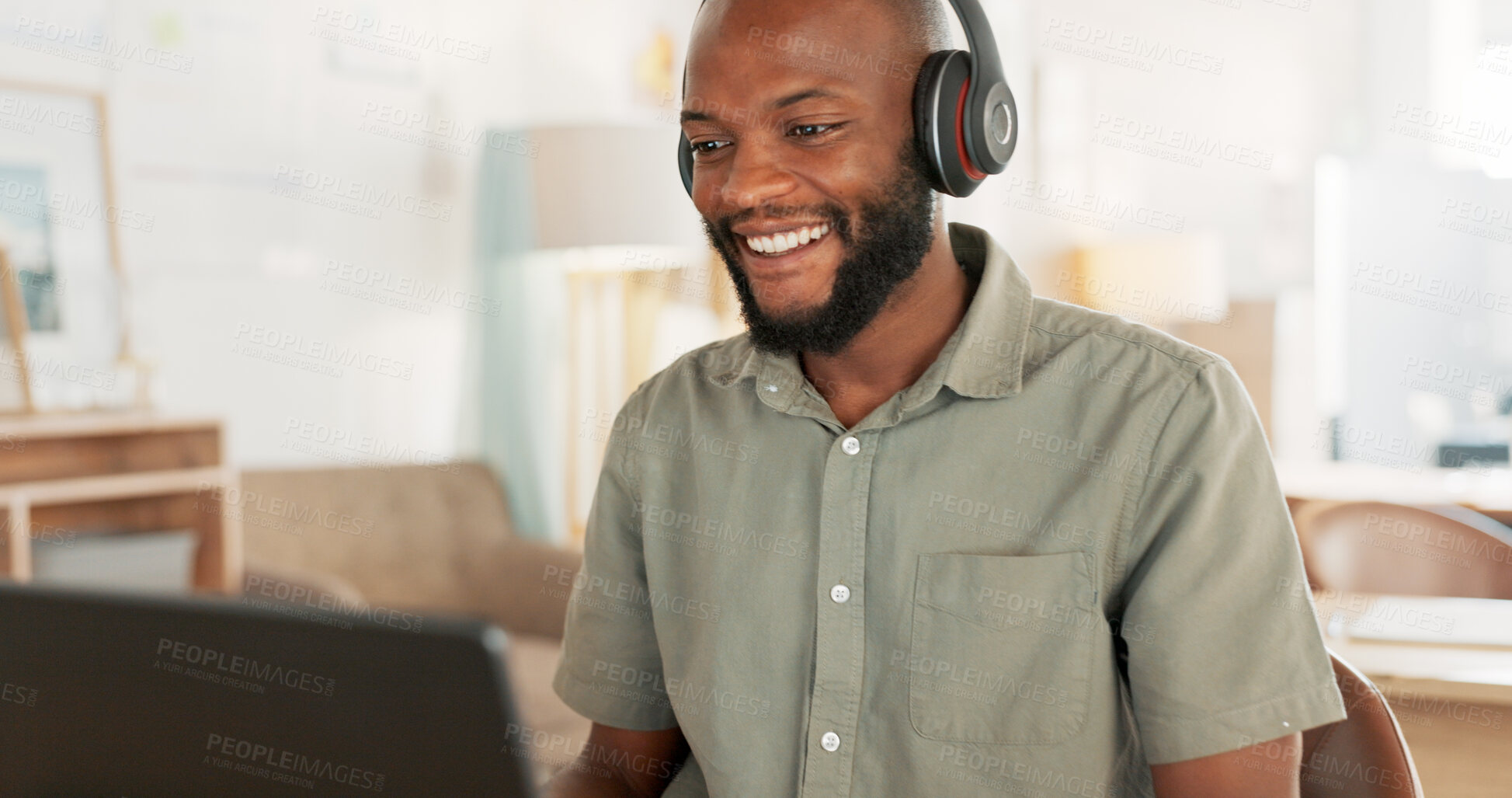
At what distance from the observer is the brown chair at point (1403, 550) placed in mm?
1778

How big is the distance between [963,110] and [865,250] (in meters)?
0.15

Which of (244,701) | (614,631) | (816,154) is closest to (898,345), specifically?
(816,154)

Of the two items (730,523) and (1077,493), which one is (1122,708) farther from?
(730,523)

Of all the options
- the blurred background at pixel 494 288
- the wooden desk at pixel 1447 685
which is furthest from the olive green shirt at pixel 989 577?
the blurred background at pixel 494 288

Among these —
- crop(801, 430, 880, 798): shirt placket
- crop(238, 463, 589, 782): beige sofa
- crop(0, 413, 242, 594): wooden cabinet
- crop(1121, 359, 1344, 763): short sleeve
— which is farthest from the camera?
crop(238, 463, 589, 782): beige sofa

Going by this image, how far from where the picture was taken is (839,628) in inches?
39.8

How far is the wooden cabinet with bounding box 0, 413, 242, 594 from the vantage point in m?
2.19

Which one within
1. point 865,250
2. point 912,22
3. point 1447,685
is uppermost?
point 912,22

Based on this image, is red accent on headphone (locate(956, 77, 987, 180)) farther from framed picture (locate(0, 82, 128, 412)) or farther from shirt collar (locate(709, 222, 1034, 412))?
framed picture (locate(0, 82, 128, 412))

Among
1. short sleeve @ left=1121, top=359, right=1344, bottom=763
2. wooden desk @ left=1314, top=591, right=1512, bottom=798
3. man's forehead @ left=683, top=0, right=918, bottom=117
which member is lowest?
wooden desk @ left=1314, top=591, right=1512, bottom=798

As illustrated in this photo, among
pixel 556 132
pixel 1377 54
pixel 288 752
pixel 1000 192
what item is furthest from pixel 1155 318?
pixel 288 752

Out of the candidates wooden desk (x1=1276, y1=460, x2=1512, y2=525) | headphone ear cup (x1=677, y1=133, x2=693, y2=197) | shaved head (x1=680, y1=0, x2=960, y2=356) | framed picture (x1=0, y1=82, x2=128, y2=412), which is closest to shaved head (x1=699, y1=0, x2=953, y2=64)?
shaved head (x1=680, y1=0, x2=960, y2=356)

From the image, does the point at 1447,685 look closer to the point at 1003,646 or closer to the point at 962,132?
the point at 1003,646

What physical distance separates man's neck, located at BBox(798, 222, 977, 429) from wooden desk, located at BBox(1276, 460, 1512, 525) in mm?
1804
